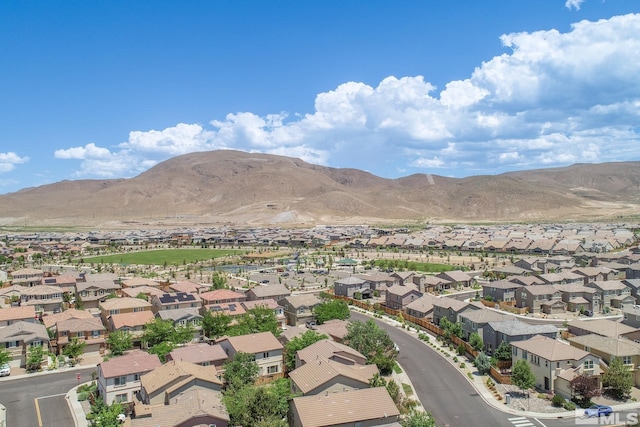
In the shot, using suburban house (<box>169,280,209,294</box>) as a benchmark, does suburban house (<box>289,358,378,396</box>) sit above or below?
below

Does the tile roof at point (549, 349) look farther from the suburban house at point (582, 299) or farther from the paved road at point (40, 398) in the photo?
the paved road at point (40, 398)

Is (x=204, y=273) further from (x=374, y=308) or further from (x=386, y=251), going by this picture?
(x=386, y=251)

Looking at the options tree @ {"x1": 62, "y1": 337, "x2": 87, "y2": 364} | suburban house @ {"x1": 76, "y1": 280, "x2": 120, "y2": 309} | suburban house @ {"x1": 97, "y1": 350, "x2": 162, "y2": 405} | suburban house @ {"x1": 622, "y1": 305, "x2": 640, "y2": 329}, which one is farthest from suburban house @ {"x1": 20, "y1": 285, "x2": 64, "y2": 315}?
suburban house @ {"x1": 622, "y1": 305, "x2": 640, "y2": 329}

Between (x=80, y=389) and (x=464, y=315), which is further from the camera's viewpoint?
(x=464, y=315)

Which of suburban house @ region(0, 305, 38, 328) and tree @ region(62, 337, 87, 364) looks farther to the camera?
suburban house @ region(0, 305, 38, 328)

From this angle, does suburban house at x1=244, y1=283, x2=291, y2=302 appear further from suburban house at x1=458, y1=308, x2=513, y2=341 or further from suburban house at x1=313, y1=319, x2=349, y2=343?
suburban house at x1=458, y1=308, x2=513, y2=341

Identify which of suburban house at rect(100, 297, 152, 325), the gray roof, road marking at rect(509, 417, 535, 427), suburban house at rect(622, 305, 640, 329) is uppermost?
suburban house at rect(100, 297, 152, 325)

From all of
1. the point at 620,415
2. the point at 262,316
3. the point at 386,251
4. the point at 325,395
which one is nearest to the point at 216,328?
the point at 262,316
